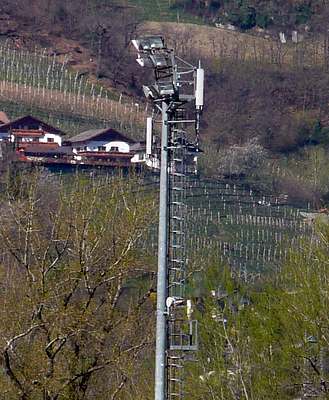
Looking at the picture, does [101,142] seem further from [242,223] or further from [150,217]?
[150,217]

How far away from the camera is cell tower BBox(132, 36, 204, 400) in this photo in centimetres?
1013

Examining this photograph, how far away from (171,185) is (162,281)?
808mm

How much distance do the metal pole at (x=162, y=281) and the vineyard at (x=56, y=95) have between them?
49479 millimetres

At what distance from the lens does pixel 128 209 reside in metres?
15.4

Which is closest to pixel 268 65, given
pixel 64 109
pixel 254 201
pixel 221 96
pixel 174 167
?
pixel 221 96

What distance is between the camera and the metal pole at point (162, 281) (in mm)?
9984

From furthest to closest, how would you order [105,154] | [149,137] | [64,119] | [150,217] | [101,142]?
[64,119] → [101,142] → [105,154] → [150,217] → [149,137]

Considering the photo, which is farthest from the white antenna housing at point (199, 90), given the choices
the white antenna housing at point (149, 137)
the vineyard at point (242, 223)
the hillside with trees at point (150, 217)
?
the vineyard at point (242, 223)

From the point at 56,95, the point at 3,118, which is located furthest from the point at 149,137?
the point at 56,95

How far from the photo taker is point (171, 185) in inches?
413

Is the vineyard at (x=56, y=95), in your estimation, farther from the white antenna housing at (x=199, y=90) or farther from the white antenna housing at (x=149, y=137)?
the white antenna housing at (x=199, y=90)

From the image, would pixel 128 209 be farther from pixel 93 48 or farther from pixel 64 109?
pixel 93 48

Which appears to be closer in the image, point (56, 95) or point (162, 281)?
point (162, 281)

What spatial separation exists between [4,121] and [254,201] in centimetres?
1413
